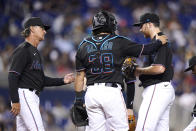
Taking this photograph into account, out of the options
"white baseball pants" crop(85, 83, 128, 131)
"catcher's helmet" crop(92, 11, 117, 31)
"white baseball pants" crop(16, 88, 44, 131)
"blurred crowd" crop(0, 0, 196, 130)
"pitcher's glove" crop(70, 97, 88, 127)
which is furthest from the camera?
"blurred crowd" crop(0, 0, 196, 130)

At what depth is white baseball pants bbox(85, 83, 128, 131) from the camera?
15.5ft

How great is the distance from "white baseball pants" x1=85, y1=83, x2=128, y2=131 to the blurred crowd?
5.53 meters

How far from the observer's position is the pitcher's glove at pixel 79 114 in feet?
16.9

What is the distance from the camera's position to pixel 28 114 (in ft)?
17.4

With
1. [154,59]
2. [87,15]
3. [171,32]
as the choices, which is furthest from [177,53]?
[154,59]

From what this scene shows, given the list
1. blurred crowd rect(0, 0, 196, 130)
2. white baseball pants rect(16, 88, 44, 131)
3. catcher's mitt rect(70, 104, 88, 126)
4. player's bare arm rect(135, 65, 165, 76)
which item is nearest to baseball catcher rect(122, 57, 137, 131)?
player's bare arm rect(135, 65, 165, 76)

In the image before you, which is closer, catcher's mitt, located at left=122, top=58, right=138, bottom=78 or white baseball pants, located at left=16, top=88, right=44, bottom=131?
white baseball pants, located at left=16, top=88, right=44, bottom=131

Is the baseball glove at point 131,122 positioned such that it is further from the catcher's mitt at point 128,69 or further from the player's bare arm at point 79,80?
the player's bare arm at point 79,80

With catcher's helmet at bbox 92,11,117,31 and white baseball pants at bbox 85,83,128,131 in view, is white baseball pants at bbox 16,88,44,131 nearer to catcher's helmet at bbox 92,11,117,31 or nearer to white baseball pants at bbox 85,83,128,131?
white baseball pants at bbox 85,83,128,131

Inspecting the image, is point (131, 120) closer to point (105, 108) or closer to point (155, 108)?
point (155, 108)

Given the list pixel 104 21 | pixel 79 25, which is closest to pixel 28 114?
pixel 104 21

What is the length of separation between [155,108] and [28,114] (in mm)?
1686

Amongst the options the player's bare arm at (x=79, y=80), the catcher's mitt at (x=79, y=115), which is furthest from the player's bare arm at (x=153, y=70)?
the catcher's mitt at (x=79, y=115)

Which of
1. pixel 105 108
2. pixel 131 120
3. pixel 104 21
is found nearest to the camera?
pixel 105 108
